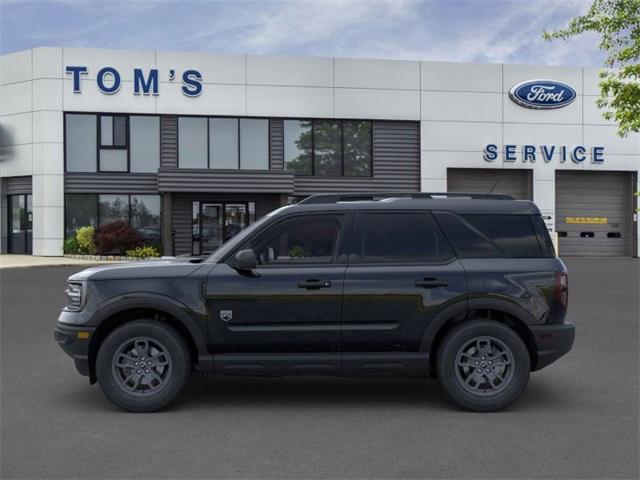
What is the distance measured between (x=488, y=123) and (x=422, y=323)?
85.3 ft

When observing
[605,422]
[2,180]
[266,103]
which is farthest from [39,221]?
[605,422]

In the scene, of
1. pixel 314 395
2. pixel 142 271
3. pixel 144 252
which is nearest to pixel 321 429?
pixel 314 395

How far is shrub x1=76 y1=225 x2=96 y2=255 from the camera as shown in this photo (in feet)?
87.5

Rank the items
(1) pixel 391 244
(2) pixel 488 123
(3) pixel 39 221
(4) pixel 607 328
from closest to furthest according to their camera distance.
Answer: (1) pixel 391 244 → (4) pixel 607 328 → (3) pixel 39 221 → (2) pixel 488 123

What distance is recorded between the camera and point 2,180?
96.0ft

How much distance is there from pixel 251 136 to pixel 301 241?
23.3 m

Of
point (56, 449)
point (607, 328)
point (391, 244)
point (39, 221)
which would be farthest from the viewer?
point (39, 221)

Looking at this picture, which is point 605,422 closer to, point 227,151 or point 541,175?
point 227,151

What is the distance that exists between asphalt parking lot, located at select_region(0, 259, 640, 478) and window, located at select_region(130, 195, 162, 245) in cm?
2062

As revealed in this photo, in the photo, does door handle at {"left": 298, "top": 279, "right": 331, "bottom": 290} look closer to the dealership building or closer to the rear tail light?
the rear tail light

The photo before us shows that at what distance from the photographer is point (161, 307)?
18.1ft

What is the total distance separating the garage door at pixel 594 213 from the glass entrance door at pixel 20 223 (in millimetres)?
23577

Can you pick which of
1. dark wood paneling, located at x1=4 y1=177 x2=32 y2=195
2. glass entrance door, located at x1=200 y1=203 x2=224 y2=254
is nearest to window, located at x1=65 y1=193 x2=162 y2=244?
glass entrance door, located at x1=200 y1=203 x2=224 y2=254

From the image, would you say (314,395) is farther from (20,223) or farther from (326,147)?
(20,223)
